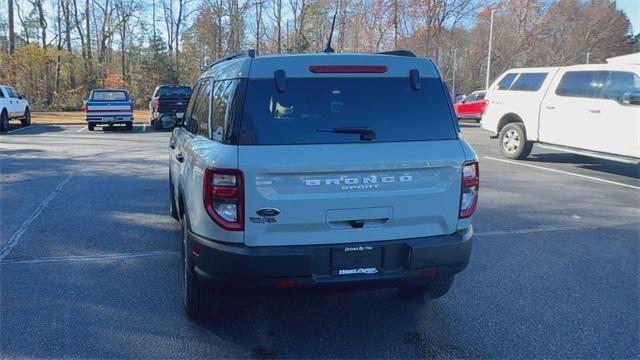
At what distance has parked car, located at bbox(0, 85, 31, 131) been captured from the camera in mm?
18688

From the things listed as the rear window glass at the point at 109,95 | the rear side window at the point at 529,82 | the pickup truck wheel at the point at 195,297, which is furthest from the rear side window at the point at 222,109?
the rear window glass at the point at 109,95

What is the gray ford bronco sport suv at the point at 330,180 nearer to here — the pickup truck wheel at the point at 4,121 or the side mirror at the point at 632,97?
the side mirror at the point at 632,97

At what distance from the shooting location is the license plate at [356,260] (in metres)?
3.08

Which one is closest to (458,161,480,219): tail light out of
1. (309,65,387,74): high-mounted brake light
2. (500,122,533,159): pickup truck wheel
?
(309,65,387,74): high-mounted brake light

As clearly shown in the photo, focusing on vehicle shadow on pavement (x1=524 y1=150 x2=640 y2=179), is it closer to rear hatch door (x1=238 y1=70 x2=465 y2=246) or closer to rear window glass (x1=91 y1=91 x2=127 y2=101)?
rear hatch door (x1=238 y1=70 x2=465 y2=246)

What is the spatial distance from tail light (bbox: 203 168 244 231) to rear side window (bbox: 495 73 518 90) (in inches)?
437

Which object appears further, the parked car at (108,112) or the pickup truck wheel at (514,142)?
the parked car at (108,112)

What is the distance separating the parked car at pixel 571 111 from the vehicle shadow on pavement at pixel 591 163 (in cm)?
93

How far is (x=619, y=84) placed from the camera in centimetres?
975

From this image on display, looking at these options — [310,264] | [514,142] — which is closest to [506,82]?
[514,142]

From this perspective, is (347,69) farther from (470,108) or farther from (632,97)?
(470,108)

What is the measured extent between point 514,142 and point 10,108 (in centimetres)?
1844

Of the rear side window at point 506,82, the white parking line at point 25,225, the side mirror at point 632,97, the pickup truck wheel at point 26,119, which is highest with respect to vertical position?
the rear side window at point 506,82

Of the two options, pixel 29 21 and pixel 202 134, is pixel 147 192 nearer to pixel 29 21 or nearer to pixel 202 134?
pixel 202 134
